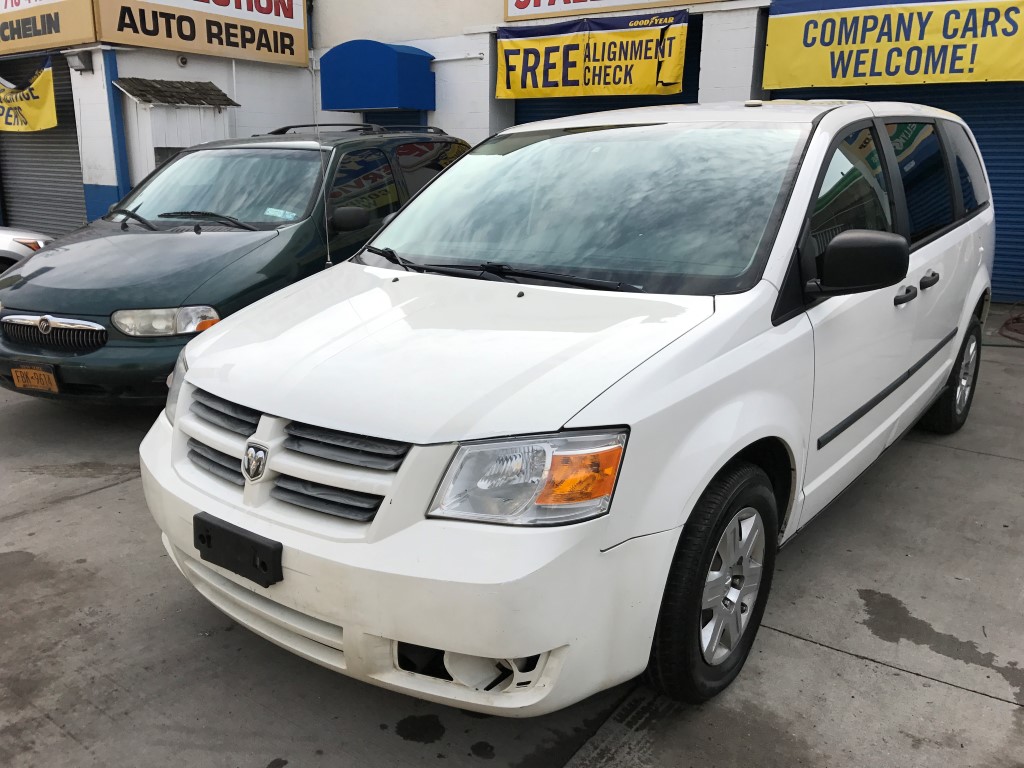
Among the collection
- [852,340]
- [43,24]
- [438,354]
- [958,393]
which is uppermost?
[43,24]

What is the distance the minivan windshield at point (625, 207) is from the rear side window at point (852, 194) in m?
0.16

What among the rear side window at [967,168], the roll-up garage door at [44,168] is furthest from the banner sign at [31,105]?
the rear side window at [967,168]

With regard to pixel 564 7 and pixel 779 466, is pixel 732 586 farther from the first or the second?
pixel 564 7

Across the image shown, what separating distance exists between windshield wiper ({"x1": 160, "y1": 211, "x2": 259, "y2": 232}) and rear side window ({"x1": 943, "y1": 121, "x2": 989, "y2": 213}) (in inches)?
152

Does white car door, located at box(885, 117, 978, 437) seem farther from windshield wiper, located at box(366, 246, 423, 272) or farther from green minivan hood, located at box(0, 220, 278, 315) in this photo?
green minivan hood, located at box(0, 220, 278, 315)

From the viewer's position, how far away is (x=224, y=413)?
8.04 ft

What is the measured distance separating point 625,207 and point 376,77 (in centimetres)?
929

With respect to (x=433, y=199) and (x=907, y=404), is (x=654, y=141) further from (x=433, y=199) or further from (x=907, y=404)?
(x=907, y=404)

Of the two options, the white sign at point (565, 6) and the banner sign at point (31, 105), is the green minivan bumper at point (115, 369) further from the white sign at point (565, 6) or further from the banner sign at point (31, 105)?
the banner sign at point (31, 105)

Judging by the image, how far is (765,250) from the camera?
2.65 metres

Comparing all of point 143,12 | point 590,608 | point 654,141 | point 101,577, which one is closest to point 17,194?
point 143,12

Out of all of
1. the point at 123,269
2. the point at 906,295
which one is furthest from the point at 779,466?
the point at 123,269

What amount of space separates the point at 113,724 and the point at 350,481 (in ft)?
3.67

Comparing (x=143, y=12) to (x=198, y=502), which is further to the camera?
(x=143, y=12)
